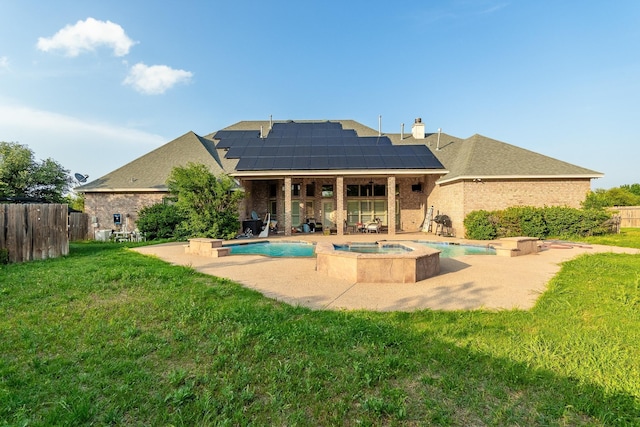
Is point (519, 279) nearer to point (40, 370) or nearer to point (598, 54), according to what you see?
point (40, 370)

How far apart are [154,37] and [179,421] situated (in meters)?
15.8

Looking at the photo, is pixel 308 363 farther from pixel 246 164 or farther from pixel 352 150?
pixel 352 150

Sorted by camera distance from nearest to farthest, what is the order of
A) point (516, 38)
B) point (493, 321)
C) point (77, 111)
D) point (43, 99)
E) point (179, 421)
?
point (179, 421), point (493, 321), point (43, 99), point (516, 38), point (77, 111)

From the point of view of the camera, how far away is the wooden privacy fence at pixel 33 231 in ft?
29.0

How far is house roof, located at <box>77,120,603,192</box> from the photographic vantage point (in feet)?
50.9

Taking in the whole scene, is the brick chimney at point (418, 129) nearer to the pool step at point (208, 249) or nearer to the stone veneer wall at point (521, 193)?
the stone veneer wall at point (521, 193)

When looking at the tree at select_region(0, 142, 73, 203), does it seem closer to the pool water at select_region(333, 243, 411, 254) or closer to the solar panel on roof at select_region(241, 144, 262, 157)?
the solar panel on roof at select_region(241, 144, 262, 157)

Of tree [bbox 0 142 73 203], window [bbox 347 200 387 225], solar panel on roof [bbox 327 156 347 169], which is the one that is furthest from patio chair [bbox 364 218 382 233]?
tree [bbox 0 142 73 203]

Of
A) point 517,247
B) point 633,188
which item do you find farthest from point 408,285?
point 633,188

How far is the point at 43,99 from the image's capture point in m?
12.4

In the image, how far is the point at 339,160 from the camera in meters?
17.8

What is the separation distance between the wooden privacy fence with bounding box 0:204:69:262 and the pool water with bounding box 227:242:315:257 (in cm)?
568

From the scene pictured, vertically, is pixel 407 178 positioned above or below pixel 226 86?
below

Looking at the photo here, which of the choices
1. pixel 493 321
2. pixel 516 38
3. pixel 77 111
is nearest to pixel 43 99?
pixel 77 111
